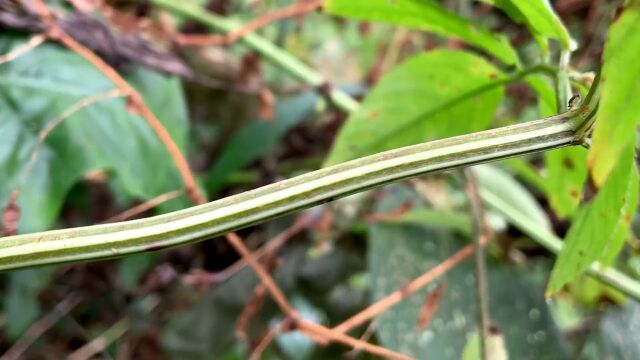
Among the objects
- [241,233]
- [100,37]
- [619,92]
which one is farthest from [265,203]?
[241,233]

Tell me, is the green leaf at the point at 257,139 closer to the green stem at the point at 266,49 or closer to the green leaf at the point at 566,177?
the green stem at the point at 266,49

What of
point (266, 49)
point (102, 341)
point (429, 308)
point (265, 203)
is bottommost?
point (102, 341)

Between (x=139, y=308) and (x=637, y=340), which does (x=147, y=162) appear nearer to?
(x=139, y=308)

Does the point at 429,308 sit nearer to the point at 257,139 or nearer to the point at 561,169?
the point at 561,169

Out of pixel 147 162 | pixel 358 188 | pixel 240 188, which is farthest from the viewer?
pixel 240 188

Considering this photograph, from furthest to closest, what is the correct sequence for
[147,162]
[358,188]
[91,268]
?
[91,268] < [147,162] < [358,188]

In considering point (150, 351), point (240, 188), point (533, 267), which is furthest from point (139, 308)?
point (533, 267)
